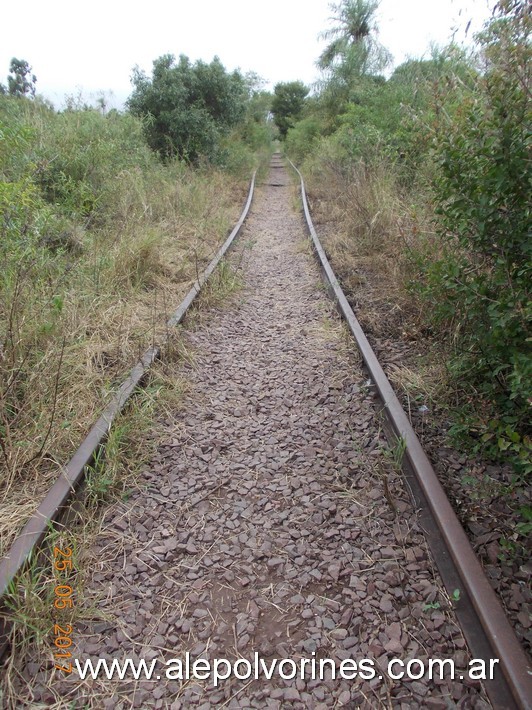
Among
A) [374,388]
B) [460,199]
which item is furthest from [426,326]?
[460,199]

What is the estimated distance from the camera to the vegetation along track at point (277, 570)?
160 cm

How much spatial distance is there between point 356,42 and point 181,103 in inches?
504

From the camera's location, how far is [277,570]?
2074 mm

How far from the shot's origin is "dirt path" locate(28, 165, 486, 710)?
1.62 meters

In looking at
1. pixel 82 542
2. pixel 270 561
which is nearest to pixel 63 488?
pixel 82 542

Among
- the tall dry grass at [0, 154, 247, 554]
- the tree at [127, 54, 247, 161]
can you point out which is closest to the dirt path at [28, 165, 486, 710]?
the tall dry grass at [0, 154, 247, 554]

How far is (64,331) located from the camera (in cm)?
339

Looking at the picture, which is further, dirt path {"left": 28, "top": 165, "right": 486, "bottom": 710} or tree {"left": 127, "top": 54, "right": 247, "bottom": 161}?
tree {"left": 127, "top": 54, "right": 247, "bottom": 161}

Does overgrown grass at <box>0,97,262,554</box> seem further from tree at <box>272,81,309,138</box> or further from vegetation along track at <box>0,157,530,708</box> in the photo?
tree at <box>272,81,309,138</box>

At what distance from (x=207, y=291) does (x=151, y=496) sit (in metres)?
2.89

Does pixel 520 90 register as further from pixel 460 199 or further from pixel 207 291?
pixel 207 291

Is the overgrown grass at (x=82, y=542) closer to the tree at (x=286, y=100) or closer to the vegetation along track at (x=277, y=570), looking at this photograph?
the vegetation along track at (x=277, y=570)

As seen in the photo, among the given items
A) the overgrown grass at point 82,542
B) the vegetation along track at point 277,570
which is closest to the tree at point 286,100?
the overgrown grass at point 82,542
